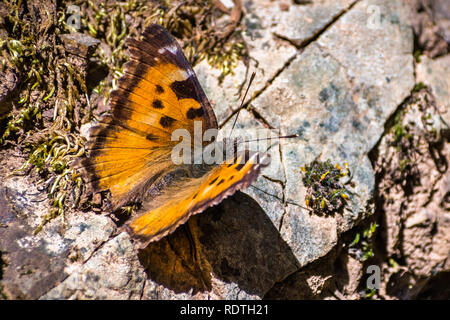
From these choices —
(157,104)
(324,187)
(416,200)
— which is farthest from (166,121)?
(416,200)

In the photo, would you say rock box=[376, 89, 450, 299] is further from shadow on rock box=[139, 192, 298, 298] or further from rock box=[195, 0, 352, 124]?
shadow on rock box=[139, 192, 298, 298]

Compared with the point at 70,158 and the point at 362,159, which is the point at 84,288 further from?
the point at 362,159

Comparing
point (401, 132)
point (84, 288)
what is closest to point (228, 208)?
point (84, 288)

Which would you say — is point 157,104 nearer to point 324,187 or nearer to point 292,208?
point 292,208

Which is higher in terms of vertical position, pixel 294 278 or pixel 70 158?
pixel 70 158

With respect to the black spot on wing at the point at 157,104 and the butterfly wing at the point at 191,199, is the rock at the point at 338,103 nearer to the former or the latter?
the butterfly wing at the point at 191,199

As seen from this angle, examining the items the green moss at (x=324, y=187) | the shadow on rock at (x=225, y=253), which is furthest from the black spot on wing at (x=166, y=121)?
the green moss at (x=324, y=187)
